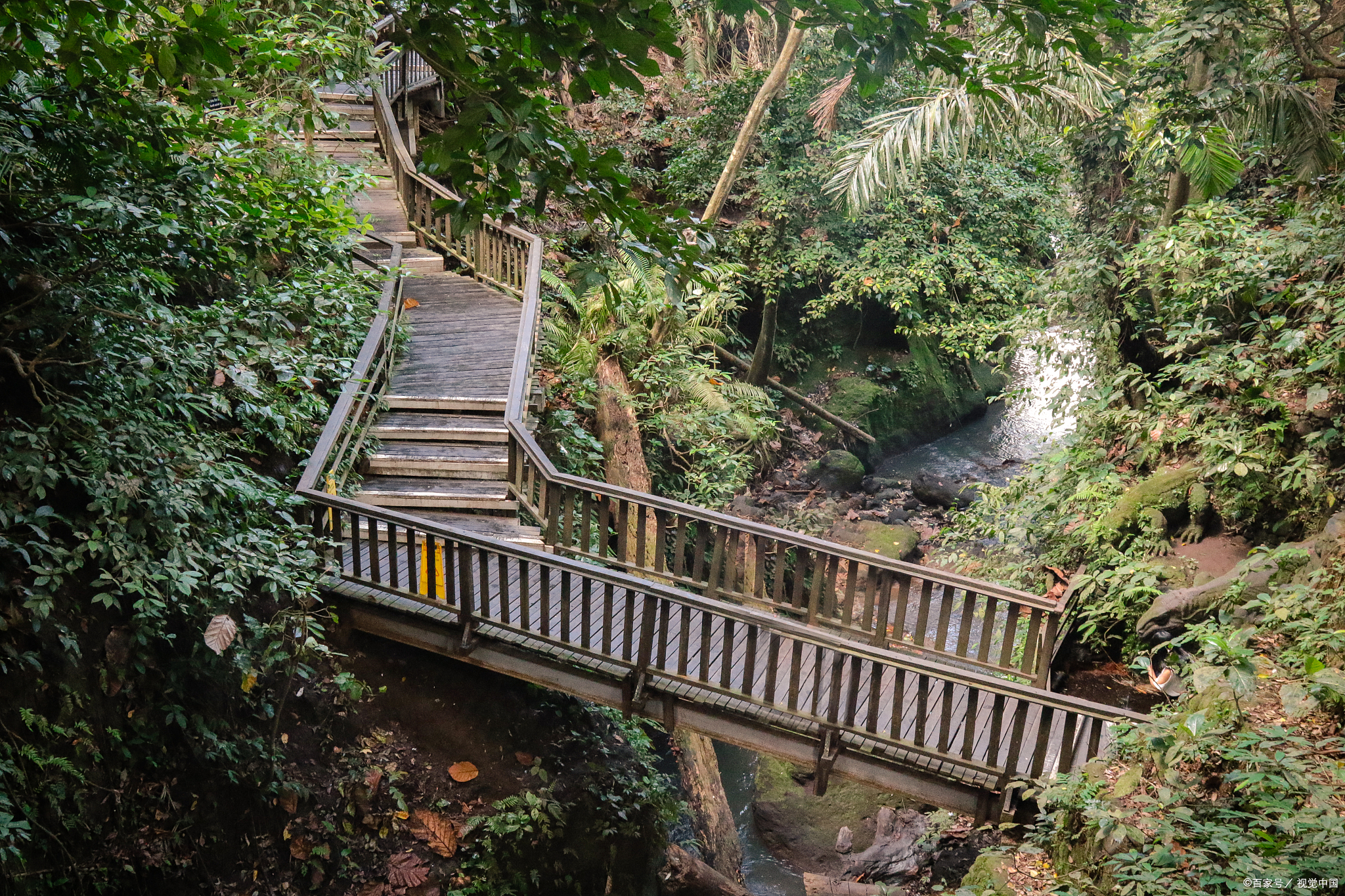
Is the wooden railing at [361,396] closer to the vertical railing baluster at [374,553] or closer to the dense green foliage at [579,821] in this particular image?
the vertical railing baluster at [374,553]

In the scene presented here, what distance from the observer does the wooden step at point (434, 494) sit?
26.2 ft

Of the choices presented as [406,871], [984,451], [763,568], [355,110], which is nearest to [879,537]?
[984,451]

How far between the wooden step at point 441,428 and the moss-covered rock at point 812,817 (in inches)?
193

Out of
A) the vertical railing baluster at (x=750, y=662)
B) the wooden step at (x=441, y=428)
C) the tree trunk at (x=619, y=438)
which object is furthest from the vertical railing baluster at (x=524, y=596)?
the tree trunk at (x=619, y=438)

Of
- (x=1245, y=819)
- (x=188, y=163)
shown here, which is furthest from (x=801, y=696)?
(x=188, y=163)

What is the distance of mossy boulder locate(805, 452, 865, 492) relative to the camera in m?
15.2

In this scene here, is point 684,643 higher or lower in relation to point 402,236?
lower

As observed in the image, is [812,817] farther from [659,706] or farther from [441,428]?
[441,428]

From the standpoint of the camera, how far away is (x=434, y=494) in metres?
8.08

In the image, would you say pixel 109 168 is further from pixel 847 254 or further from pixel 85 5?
pixel 847 254

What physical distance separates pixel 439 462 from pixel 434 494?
416 millimetres

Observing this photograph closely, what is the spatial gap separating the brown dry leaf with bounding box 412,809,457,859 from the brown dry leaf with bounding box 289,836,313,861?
0.71 m

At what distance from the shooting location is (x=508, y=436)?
8172mm

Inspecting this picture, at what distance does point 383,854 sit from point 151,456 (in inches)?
125
